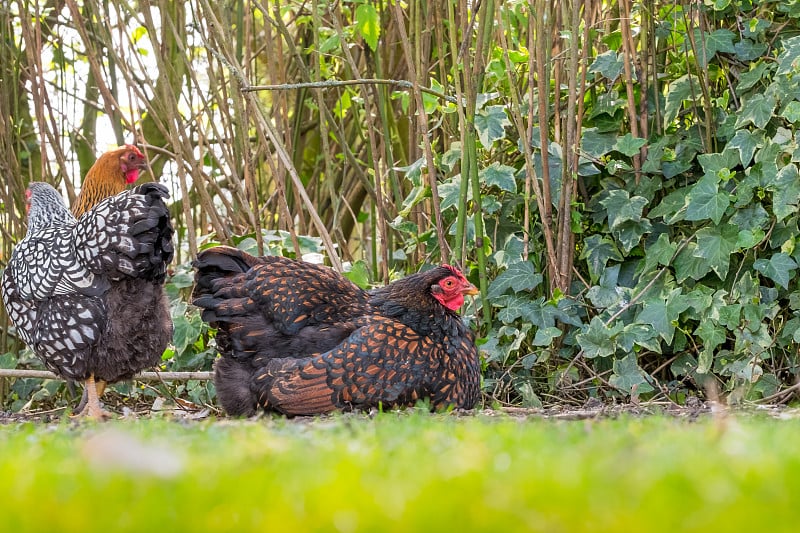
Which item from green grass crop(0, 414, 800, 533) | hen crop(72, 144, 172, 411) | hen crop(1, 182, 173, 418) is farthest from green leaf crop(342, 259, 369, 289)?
green grass crop(0, 414, 800, 533)

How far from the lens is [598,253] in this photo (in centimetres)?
649

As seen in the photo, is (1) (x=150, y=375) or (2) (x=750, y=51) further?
(1) (x=150, y=375)

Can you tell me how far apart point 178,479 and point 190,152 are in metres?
4.62

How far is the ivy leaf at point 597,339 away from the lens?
610 centimetres

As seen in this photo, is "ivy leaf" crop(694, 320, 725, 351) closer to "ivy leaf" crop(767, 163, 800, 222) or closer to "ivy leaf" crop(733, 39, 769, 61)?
"ivy leaf" crop(767, 163, 800, 222)

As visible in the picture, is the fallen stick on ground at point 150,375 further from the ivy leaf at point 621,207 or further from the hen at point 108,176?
the ivy leaf at point 621,207

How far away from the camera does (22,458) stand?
2.46m

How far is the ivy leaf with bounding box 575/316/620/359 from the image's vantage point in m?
6.10

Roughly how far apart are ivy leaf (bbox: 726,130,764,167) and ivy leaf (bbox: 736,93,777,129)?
6 cm

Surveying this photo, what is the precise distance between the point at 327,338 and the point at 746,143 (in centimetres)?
291

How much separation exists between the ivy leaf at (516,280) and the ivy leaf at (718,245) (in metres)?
1.02

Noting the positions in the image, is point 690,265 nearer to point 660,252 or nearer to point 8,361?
point 660,252

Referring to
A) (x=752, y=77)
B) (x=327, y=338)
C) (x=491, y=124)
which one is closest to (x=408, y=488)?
(x=327, y=338)

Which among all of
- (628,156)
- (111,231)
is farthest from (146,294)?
(628,156)
